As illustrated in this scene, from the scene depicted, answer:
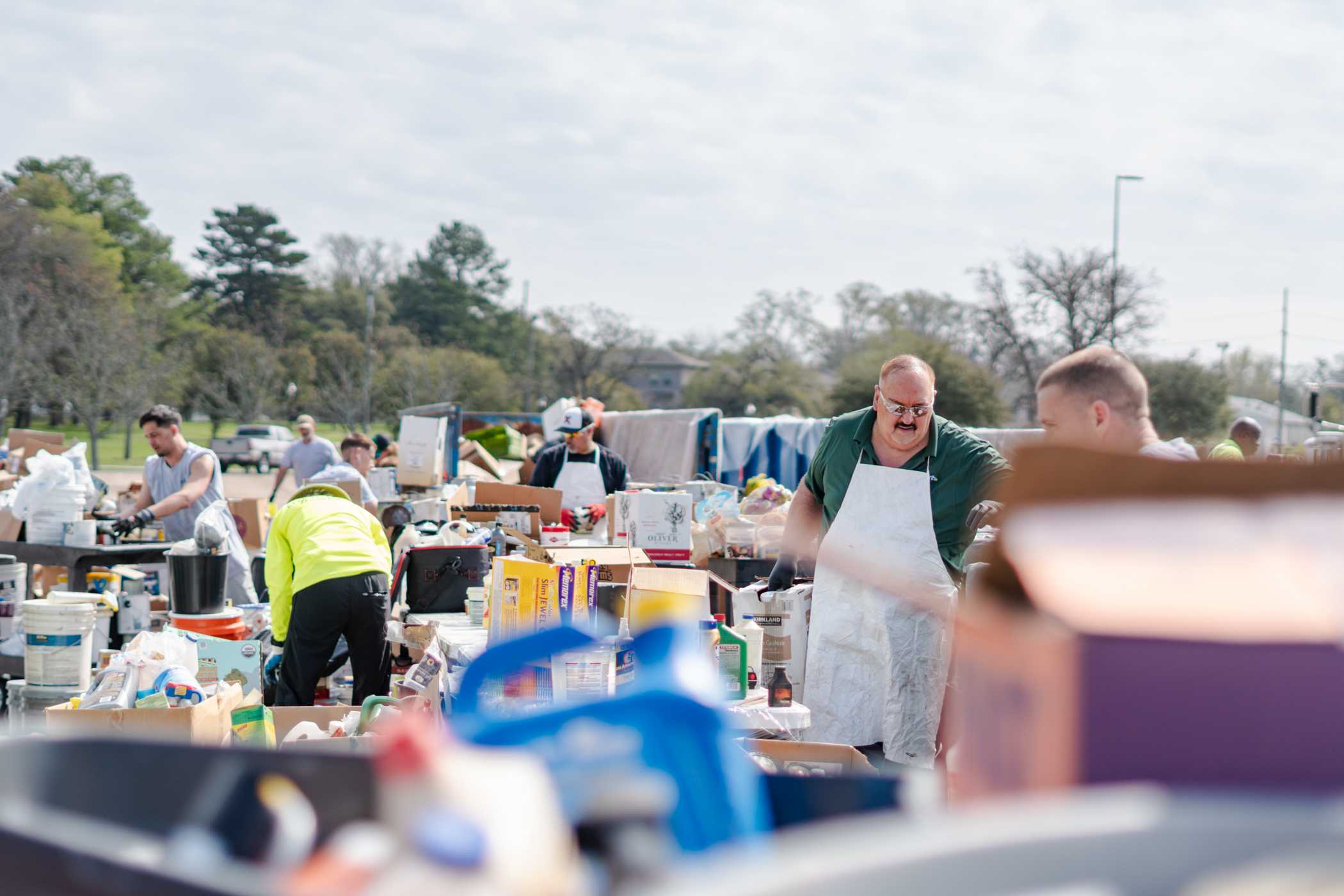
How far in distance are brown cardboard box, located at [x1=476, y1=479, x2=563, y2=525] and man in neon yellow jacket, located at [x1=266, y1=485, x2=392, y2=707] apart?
1.91 meters

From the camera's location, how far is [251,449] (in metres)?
36.7

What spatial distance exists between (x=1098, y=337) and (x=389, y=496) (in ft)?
105

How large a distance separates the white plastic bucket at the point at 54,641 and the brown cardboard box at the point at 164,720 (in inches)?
65.3

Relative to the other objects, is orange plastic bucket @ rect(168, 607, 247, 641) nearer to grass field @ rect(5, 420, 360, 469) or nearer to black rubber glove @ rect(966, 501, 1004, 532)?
black rubber glove @ rect(966, 501, 1004, 532)

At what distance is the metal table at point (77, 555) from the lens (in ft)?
21.9

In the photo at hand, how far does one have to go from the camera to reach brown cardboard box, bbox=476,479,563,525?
733 centimetres

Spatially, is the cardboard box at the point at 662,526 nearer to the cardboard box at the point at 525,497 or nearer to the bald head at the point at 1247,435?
the cardboard box at the point at 525,497

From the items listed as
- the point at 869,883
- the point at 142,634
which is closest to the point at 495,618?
the point at 142,634

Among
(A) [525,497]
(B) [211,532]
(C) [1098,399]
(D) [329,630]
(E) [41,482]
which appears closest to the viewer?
(C) [1098,399]

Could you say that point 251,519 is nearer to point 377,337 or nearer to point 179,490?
point 179,490

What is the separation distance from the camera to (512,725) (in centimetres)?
79

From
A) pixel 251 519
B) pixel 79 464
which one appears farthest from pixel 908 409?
pixel 251 519

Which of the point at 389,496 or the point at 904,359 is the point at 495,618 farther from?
the point at 389,496

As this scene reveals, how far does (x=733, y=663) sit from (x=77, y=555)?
492 centimetres
